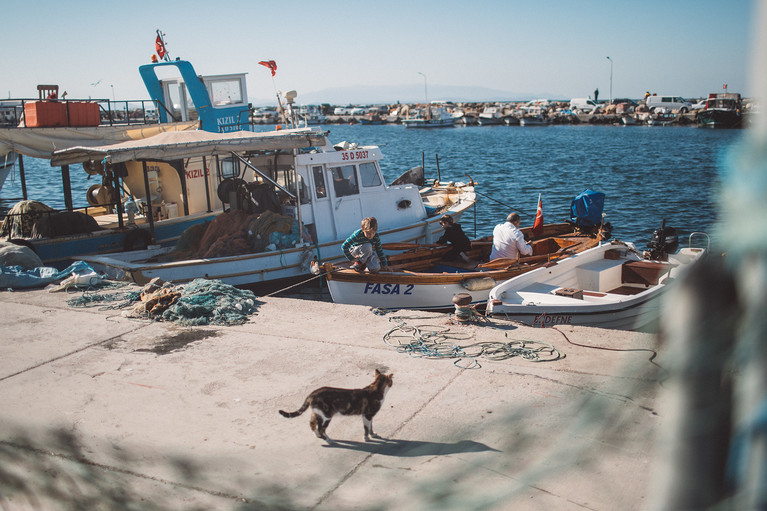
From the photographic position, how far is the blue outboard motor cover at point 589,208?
1313 centimetres

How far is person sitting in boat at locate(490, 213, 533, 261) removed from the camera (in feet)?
35.4

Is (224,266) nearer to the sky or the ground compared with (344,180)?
nearer to the ground

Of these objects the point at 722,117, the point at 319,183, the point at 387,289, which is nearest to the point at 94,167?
the point at 319,183

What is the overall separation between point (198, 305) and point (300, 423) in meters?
3.75

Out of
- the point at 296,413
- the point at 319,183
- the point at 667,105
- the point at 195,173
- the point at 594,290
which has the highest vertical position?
the point at 667,105

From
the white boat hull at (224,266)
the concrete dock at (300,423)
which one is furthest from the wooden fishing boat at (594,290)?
the white boat hull at (224,266)

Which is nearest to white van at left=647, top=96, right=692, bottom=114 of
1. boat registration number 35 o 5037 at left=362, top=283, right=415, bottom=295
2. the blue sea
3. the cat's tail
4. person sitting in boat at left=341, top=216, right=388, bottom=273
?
the blue sea

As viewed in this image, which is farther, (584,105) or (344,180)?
(584,105)

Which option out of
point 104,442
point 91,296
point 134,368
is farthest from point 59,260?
point 104,442

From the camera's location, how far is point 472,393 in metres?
5.91

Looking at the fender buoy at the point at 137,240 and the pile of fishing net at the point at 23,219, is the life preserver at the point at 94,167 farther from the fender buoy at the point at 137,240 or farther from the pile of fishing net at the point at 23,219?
the fender buoy at the point at 137,240

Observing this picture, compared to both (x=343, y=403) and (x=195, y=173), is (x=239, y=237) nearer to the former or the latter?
(x=195, y=173)

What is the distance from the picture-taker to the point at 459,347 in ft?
23.4

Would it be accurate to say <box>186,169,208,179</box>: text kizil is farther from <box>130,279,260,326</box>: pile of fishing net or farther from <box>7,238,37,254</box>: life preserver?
<box>130,279,260,326</box>: pile of fishing net
